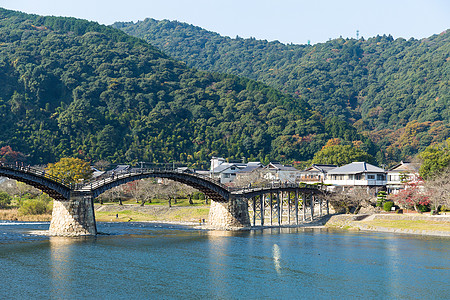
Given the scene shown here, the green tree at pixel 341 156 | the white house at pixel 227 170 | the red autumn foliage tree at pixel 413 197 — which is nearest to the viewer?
the red autumn foliage tree at pixel 413 197

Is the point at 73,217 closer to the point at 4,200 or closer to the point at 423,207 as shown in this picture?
the point at 4,200

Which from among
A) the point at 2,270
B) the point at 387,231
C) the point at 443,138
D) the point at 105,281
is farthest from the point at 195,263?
the point at 443,138

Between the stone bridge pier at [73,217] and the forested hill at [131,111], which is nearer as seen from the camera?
the stone bridge pier at [73,217]

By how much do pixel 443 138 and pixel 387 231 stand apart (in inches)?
4095

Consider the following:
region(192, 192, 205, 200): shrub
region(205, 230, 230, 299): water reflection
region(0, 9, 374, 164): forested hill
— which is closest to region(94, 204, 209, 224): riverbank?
region(192, 192, 205, 200): shrub

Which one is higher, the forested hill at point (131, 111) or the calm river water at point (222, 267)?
the forested hill at point (131, 111)

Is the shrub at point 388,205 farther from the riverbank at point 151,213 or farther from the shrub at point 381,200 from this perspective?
the riverbank at point 151,213

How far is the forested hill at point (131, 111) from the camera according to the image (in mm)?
136625

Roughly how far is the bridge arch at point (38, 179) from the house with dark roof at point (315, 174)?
61.1 meters

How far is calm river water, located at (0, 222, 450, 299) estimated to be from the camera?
34562 millimetres

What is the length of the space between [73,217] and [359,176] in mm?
55446

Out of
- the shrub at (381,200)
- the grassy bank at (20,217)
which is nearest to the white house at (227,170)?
the shrub at (381,200)

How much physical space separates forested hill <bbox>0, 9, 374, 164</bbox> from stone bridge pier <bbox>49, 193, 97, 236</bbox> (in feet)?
253

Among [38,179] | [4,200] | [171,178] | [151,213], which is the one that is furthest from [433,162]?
[4,200]
